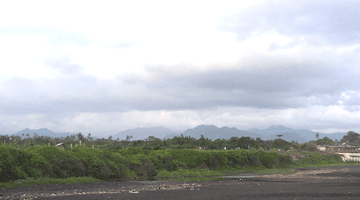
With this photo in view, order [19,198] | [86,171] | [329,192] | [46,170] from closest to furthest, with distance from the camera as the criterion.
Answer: [19,198]
[329,192]
[46,170]
[86,171]

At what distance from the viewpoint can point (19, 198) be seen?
64.2ft

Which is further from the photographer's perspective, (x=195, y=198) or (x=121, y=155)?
(x=121, y=155)

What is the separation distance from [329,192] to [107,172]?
2437 cm

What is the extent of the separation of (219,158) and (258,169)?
7742mm

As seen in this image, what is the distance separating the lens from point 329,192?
21.2 meters

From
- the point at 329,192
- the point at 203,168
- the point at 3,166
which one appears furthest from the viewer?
the point at 203,168

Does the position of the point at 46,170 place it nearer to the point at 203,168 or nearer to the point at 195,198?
the point at 195,198

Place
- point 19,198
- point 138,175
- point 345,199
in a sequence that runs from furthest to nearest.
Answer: point 138,175 → point 19,198 → point 345,199

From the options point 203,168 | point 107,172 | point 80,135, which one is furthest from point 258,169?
point 80,135

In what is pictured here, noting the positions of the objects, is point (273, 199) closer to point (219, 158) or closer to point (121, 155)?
point (121, 155)

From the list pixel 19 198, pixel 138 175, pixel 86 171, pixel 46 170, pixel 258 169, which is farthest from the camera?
pixel 258 169

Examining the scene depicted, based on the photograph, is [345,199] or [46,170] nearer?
[345,199]

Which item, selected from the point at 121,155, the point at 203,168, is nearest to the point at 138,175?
the point at 121,155

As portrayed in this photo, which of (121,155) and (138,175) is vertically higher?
(121,155)
